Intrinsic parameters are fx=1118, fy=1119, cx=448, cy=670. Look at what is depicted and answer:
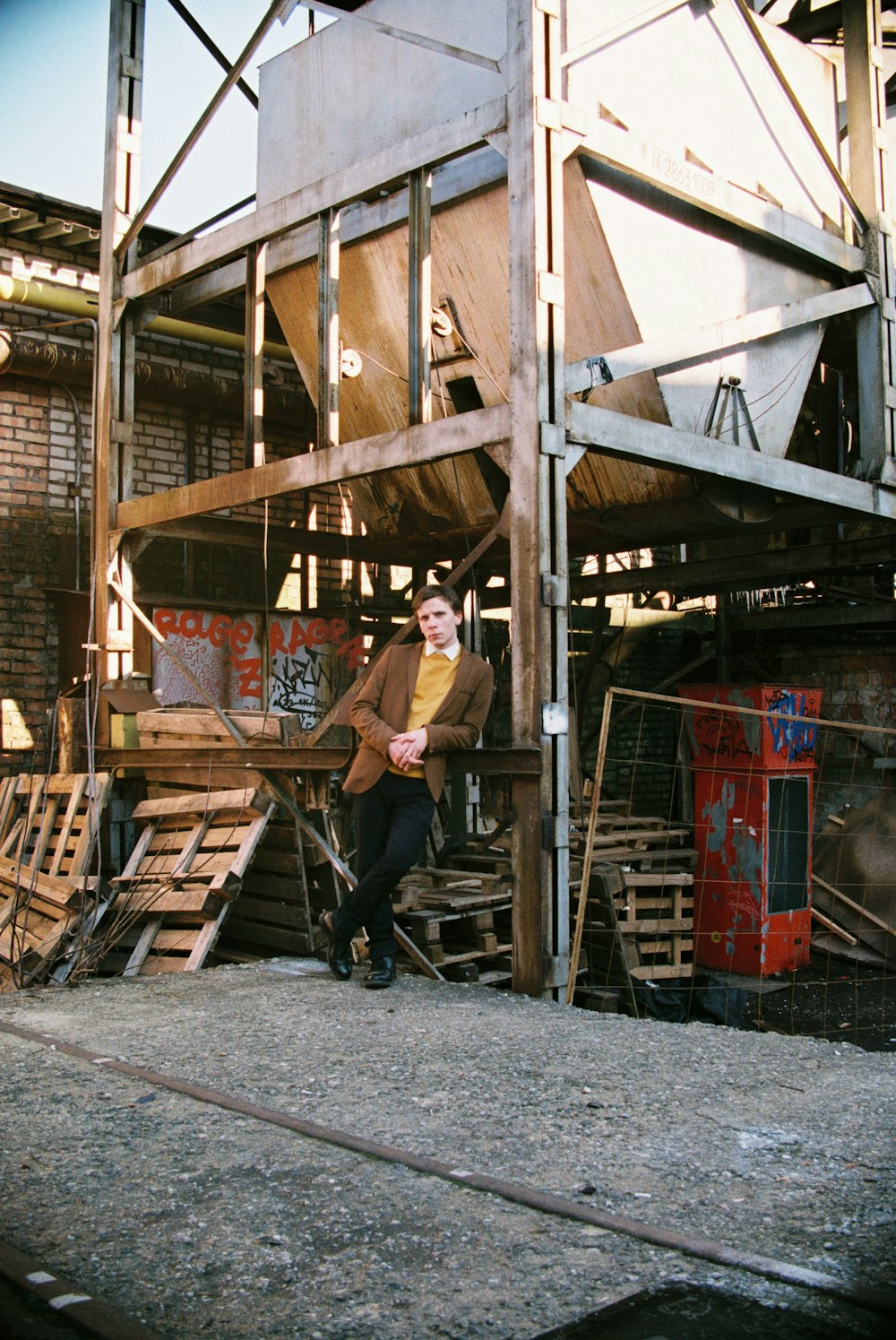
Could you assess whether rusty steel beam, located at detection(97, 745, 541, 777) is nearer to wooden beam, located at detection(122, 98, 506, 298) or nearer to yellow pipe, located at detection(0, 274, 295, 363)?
yellow pipe, located at detection(0, 274, 295, 363)

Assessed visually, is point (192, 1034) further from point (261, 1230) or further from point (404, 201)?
point (404, 201)

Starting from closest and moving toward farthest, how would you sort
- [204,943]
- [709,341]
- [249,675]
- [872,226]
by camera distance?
[204,943] → [709,341] → [872,226] → [249,675]

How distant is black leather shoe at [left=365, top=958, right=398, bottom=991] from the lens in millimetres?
5480

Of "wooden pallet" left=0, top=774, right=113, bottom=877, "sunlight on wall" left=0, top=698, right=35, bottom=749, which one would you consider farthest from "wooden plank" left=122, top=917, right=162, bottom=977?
"sunlight on wall" left=0, top=698, right=35, bottom=749

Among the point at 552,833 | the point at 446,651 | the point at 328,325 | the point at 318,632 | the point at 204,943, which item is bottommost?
the point at 204,943

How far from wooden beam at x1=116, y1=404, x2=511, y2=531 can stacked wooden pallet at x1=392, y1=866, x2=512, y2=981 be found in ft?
8.70

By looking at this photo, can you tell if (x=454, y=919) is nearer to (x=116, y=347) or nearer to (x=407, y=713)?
(x=407, y=713)

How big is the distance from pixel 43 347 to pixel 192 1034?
583 cm

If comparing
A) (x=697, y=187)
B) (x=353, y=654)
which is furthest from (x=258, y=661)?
(x=697, y=187)

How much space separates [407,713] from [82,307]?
16.7 feet

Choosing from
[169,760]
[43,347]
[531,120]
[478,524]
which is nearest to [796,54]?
[531,120]

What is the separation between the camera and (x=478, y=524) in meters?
8.93

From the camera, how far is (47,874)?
7344 millimetres

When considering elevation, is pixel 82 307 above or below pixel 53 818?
above
